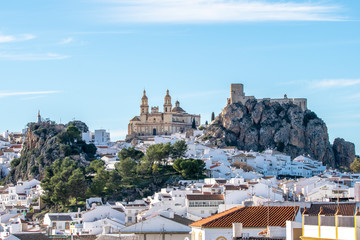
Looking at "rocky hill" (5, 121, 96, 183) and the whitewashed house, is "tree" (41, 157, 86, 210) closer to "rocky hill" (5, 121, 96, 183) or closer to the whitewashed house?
"rocky hill" (5, 121, 96, 183)

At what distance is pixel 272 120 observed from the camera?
14388 cm

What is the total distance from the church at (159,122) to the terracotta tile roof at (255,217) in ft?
401

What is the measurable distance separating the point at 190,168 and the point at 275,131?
4234cm

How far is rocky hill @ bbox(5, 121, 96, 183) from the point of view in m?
119

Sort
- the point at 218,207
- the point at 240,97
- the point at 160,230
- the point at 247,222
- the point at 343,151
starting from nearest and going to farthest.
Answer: the point at 247,222
the point at 160,230
the point at 218,207
the point at 343,151
the point at 240,97

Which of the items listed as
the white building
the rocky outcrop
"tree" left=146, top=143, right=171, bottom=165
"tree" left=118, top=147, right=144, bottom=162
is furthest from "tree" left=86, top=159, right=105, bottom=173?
the white building

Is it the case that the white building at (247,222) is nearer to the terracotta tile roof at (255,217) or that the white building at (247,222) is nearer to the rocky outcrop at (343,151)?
the terracotta tile roof at (255,217)

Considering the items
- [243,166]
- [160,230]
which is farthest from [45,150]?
[160,230]

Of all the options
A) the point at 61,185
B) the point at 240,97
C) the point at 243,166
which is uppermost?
the point at 240,97

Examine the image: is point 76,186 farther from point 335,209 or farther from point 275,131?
point 335,209

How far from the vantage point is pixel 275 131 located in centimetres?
14225

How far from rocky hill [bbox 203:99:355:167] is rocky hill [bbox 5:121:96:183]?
87.8ft

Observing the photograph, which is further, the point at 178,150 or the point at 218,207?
the point at 178,150

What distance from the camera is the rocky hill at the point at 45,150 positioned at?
119 m
